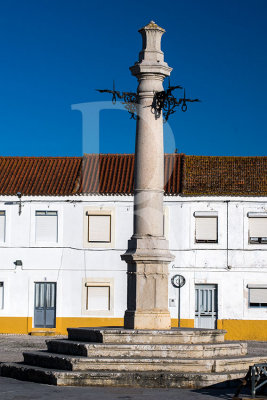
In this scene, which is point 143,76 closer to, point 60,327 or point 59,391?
point 59,391

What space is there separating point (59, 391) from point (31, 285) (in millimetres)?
18274

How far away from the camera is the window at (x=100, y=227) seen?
31656 millimetres

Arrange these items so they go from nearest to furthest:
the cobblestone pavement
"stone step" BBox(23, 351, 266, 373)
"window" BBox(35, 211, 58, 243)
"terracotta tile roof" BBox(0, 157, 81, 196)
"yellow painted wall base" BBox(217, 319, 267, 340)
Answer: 1. the cobblestone pavement
2. "stone step" BBox(23, 351, 266, 373)
3. "yellow painted wall base" BBox(217, 319, 267, 340)
4. "window" BBox(35, 211, 58, 243)
5. "terracotta tile roof" BBox(0, 157, 81, 196)

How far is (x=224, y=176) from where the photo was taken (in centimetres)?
3219

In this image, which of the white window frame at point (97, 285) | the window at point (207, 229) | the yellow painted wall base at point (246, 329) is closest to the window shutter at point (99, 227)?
the white window frame at point (97, 285)

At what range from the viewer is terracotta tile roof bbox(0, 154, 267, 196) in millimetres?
31578

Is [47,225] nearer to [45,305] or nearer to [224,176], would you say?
[45,305]

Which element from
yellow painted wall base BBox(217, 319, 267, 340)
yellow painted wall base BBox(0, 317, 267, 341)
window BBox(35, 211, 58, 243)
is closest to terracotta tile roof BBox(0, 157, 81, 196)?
window BBox(35, 211, 58, 243)

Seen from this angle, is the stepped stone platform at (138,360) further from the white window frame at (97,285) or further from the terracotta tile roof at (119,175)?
the terracotta tile roof at (119,175)

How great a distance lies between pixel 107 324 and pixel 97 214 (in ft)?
14.4

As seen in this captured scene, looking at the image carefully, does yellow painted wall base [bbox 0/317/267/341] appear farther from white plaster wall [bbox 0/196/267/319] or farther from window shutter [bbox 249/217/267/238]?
window shutter [bbox 249/217/267/238]

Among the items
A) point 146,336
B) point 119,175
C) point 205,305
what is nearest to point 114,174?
point 119,175

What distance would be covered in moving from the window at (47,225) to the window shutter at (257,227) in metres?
7.80

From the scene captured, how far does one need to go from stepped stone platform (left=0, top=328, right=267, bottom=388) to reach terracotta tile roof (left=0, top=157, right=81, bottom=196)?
618 inches
